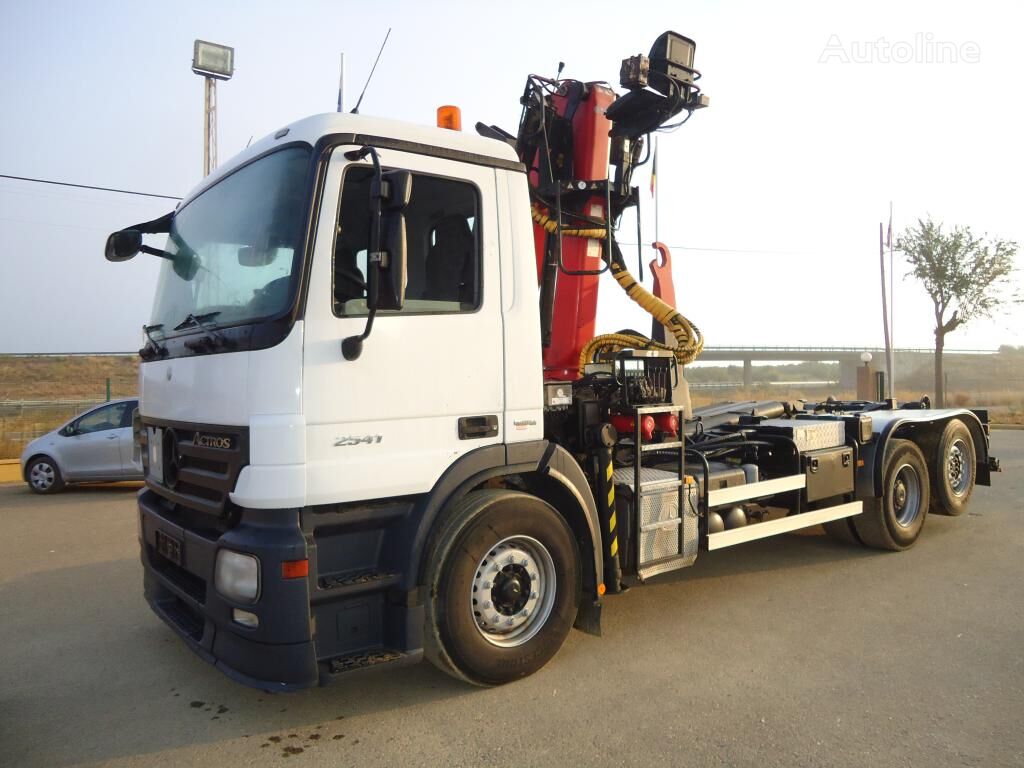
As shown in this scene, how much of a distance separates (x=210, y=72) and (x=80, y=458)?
10.4 m

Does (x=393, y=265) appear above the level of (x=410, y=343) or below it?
above

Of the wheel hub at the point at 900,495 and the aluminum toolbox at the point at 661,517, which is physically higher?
the aluminum toolbox at the point at 661,517

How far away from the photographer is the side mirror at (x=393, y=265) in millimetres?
3086

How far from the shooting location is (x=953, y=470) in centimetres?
743

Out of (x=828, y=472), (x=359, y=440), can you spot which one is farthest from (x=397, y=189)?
(x=828, y=472)

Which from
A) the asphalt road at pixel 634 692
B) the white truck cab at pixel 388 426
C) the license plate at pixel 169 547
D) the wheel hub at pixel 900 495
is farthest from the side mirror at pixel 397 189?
the wheel hub at pixel 900 495

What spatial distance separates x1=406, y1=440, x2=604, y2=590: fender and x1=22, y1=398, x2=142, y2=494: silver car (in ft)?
29.5

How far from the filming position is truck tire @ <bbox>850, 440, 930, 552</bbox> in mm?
6367

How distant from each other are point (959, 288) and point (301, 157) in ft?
94.9

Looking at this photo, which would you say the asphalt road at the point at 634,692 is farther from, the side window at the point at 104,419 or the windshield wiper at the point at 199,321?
the side window at the point at 104,419

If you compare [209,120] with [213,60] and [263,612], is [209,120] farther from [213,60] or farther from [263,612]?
[263,612]

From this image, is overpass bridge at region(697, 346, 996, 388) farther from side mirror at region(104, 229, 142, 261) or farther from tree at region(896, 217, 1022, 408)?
side mirror at region(104, 229, 142, 261)

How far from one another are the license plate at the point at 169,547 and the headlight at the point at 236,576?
0.51 meters

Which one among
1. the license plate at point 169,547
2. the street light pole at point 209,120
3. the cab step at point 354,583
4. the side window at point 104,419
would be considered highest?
the street light pole at point 209,120
